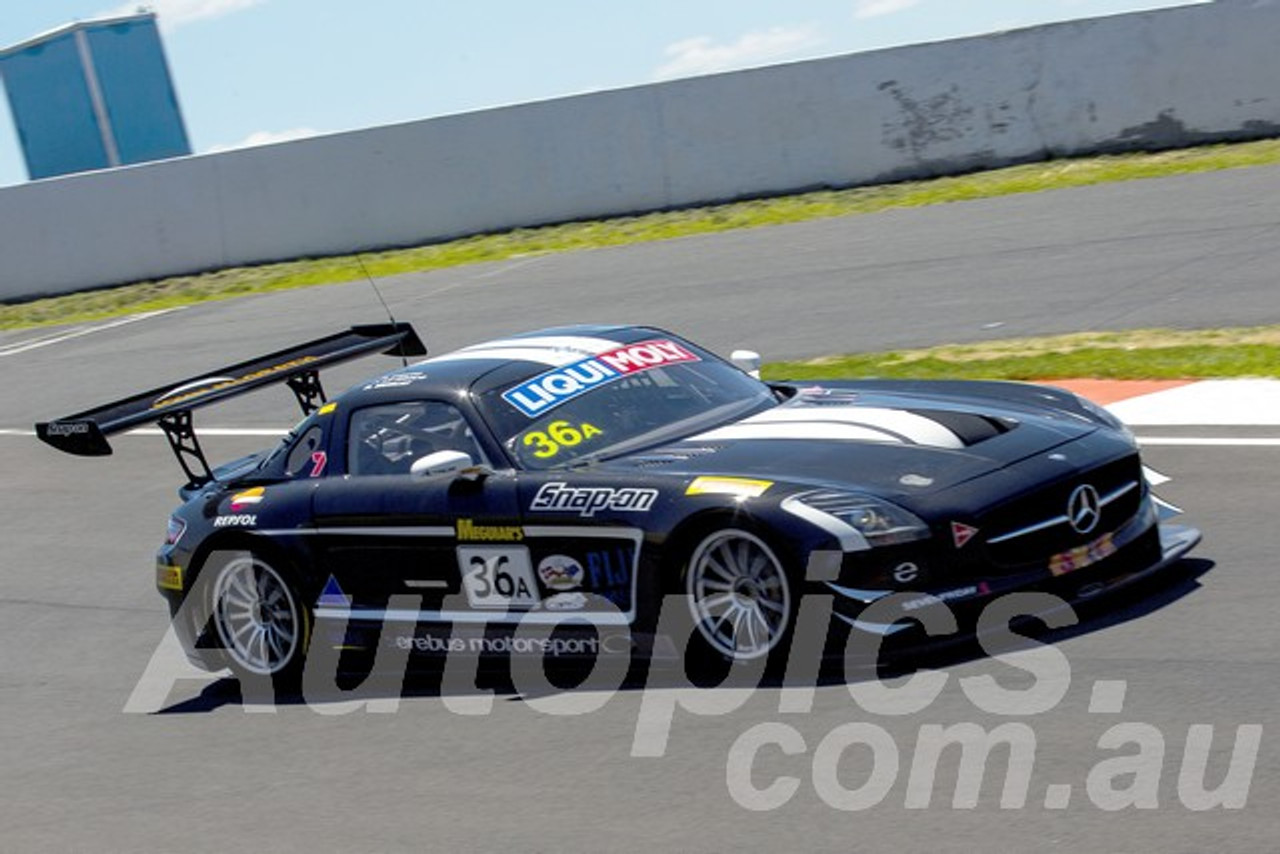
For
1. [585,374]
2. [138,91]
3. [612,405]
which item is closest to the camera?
[612,405]

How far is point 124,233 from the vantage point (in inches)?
1092

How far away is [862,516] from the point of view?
6.93 metres

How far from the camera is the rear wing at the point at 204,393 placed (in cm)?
864

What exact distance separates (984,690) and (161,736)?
11.6 ft

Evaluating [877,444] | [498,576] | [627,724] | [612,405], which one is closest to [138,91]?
[612,405]

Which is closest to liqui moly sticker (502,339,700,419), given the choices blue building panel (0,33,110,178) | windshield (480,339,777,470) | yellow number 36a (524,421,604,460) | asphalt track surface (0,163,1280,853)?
windshield (480,339,777,470)

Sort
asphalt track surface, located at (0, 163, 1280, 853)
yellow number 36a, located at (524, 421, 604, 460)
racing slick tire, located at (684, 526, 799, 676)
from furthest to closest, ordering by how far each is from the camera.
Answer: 1. yellow number 36a, located at (524, 421, 604, 460)
2. racing slick tire, located at (684, 526, 799, 676)
3. asphalt track surface, located at (0, 163, 1280, 853)

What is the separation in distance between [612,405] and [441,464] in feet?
2.80

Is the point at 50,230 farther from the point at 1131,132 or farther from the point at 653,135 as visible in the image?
the point at 1131,132

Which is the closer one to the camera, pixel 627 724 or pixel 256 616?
pixel 627 724

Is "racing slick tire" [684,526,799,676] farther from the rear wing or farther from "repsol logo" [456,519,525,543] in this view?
the rear wing

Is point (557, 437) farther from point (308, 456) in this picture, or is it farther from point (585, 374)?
point (308, 456)

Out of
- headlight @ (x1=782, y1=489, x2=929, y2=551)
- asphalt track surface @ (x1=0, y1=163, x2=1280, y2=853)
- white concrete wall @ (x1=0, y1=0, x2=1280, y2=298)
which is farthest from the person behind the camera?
white concrete wall @ (x1=0, y1=0, x2=1280, y2=298)

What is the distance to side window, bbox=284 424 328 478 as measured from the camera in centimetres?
863
